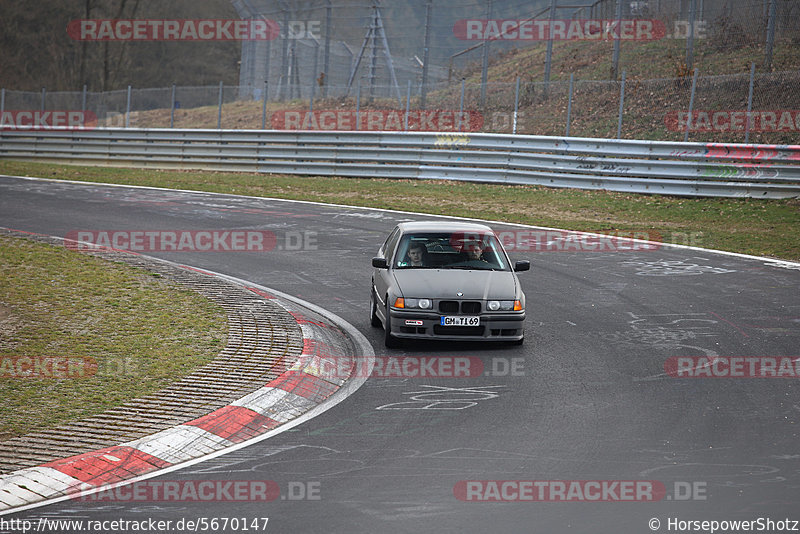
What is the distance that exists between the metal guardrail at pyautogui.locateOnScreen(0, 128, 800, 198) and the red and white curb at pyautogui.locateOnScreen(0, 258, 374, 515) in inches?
592

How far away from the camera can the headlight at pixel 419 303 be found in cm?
1034

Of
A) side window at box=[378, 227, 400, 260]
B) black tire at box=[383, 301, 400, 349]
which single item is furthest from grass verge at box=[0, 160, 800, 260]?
black tire at box=[383, 301, 400, 349]

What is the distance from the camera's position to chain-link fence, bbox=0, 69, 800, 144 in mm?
24828

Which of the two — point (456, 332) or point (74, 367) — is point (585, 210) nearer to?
point (456, 332)

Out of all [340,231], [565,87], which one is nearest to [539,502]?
[340,231]

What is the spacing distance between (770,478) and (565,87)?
83.6ft

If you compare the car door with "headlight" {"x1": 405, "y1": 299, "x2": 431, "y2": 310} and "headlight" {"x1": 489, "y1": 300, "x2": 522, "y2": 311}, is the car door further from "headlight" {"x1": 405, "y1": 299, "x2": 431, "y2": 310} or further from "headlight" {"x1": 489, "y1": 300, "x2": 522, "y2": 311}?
"headlight" {"x1": 489, "y1": 300, "x2": 522, "y2": 311}

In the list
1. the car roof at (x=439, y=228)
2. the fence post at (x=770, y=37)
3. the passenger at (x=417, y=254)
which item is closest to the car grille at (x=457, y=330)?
the passenger at (x=417, y=254)

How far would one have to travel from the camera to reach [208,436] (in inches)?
290

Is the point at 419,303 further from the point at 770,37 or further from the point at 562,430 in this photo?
the point at 770,37

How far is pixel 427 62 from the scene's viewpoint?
3203 cm

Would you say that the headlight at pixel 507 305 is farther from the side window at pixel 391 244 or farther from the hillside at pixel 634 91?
the hillside at pixel 634 91

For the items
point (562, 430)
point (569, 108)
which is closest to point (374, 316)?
point (562, 430)

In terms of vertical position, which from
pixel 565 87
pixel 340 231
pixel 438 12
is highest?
pixel 438 12
